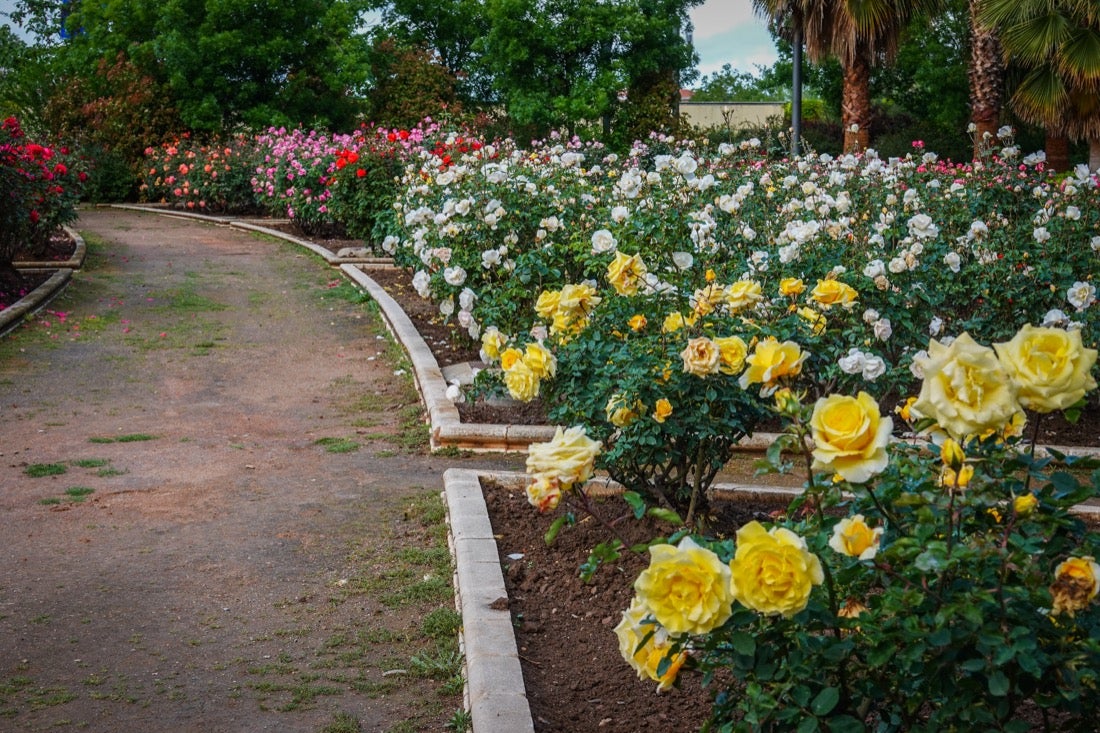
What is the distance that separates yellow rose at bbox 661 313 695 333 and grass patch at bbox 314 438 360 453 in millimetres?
2987

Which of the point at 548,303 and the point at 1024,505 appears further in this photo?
the point at 548,303

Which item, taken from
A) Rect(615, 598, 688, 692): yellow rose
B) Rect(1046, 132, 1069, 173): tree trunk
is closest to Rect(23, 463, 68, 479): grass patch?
Rect(615, 598, 688, 692): yellow rose

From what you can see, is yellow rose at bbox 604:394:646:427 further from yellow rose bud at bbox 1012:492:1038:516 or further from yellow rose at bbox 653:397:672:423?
yellow rose bud at bbox 1012:492:1038:516

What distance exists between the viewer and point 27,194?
12.4m

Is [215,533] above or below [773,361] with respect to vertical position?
below

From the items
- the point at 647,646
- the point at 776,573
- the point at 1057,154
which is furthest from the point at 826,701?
the point at 1057,154

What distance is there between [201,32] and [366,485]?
23.6m

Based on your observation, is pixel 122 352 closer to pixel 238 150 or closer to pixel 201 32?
pixel 238 150

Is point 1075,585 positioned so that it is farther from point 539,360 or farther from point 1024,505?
point 539,360

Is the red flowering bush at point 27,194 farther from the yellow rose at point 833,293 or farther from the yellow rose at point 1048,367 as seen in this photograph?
the yellow rose at point 1048,367

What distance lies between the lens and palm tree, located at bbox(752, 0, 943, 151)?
63.5ft

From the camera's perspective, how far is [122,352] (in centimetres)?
967

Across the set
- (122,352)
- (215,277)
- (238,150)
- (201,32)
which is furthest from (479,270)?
(201,32)

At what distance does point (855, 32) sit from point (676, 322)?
1676 centimetres
